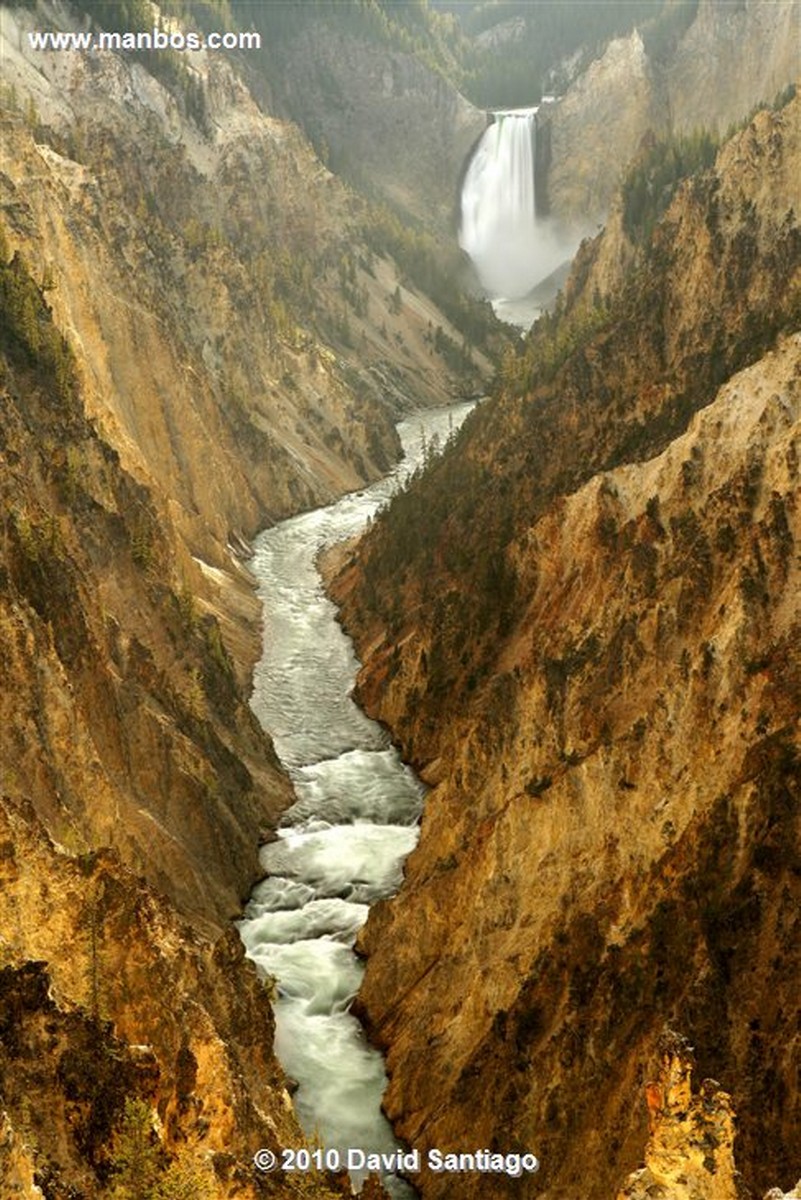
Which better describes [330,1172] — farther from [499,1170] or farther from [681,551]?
[681,551]

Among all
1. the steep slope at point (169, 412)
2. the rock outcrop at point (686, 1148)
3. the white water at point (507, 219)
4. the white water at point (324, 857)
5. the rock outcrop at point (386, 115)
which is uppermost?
the rock outcrop at point (386, 115)

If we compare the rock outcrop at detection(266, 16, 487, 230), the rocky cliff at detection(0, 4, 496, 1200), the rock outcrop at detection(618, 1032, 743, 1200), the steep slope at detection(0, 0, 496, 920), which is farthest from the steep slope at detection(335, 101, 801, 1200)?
the rock outcrop at detection(266, 16, 487, 230)

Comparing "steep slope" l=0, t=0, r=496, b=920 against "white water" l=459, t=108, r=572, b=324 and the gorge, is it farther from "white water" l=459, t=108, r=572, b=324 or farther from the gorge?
"white water" l=459, t=108, r=572, b=324

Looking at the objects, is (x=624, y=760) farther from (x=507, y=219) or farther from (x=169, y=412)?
(x=507, y=219)

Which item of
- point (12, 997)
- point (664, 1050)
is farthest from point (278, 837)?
point (664, 1050)

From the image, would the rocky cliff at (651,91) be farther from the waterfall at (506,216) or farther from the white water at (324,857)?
the white water at (324,857)

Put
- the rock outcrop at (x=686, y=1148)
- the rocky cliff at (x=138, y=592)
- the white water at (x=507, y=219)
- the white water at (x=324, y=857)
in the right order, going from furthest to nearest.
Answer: the white water at (x=507, y=219), the white water at (x=324, y=857), the rocky cliff at (x=138, y=592), the rock outcrop at (x=686, y=1148)

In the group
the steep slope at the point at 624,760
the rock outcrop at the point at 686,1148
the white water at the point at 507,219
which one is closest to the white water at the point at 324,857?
the steep slope at the point at 624,760
